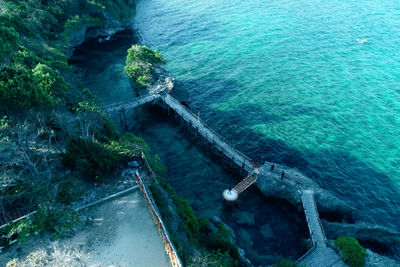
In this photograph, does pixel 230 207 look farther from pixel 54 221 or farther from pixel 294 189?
pixel 54 221

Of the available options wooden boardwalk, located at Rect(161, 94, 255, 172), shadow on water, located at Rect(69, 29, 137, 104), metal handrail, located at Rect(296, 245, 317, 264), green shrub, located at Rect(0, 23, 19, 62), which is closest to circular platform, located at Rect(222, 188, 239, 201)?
wooden boardwalk, located at Rect(161, 94, 255, 172)

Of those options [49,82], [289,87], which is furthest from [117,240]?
[289,87]

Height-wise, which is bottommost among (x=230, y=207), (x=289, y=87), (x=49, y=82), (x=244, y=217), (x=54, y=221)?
(x=244, y=217)

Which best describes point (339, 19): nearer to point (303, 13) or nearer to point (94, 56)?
point (303, 13)

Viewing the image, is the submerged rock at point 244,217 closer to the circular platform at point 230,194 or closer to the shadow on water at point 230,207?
the shadow on water at point 230,207

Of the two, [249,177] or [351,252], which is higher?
[249,177]

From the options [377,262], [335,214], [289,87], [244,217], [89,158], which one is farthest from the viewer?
[289,87]

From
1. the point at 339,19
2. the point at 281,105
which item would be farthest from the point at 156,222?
the point at 339,19

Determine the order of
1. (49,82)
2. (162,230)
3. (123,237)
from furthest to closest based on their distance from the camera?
(49,82) < (123,237) < (162,230)
